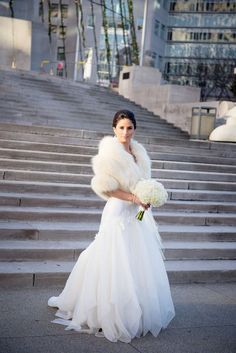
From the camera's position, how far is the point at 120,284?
171 inches

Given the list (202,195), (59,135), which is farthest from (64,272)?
(59,135)

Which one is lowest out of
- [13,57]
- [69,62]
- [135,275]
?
[135,275]

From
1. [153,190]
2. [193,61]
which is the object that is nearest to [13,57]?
[153,190]

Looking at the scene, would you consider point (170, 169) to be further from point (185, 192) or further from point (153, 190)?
point (153, 190)

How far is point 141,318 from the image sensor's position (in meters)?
4.41

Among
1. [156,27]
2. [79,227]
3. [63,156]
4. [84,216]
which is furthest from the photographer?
[156,27]

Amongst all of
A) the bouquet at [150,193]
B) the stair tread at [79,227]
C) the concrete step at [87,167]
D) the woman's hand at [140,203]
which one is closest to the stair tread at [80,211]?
the stair tread at [79,227]

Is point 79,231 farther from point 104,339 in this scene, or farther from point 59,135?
point 59,135

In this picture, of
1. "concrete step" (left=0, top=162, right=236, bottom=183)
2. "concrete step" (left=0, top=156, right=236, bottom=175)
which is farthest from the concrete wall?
"concrete step" (left=0, top=162, right=236, bottom=183)

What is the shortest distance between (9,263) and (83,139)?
5119 millimetres

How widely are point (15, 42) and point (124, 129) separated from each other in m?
21.2

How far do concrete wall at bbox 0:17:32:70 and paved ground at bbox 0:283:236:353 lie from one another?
2042 cm

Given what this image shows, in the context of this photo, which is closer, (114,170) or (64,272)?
(114,170)

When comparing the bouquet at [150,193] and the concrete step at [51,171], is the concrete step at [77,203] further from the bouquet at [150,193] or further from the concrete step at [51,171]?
the bouquet at [150,193]
